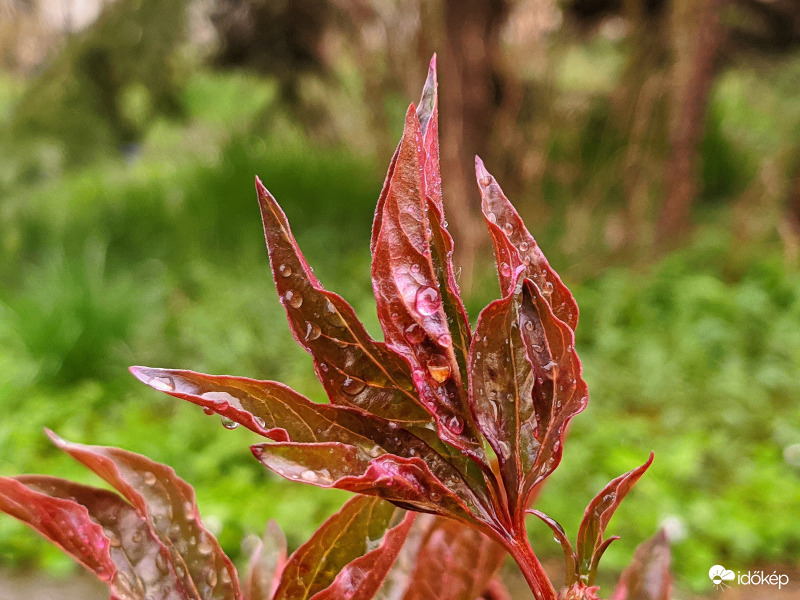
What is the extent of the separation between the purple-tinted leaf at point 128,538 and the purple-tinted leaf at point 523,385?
20 centimetres

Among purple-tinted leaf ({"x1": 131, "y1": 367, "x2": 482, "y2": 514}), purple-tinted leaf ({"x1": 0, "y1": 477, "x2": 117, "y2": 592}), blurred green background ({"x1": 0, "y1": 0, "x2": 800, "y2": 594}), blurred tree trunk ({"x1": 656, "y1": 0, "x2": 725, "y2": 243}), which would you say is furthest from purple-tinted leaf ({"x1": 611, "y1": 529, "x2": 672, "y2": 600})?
blurred tree trunk ({"x1": 656, "y1": 0, "x2": 725, "y2": 243})

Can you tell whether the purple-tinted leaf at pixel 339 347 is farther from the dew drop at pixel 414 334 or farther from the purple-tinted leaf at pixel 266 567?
the purple-tinted leaf at pixel 266 567

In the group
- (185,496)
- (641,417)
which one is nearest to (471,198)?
(641,417)

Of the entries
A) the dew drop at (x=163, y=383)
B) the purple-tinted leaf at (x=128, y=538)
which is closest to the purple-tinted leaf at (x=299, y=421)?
the dew drop at (x=163, y=383)

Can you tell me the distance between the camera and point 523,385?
0.32 m

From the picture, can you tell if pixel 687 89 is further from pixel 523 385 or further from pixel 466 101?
pixel 523 385

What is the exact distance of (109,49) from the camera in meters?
4.30

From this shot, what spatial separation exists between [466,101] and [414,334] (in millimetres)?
3685

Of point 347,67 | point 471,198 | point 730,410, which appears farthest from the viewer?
point 347,67

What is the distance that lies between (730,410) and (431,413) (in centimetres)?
241

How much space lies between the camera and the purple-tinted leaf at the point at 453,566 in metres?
0.42

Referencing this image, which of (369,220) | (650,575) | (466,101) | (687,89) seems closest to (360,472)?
(650,575)

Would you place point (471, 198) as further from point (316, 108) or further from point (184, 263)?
point (316, 108)

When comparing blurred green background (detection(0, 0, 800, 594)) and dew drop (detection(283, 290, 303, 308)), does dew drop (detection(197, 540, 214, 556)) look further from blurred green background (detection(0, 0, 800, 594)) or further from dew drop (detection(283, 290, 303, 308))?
blurred green background (detection(0, 0, 800, 594))
